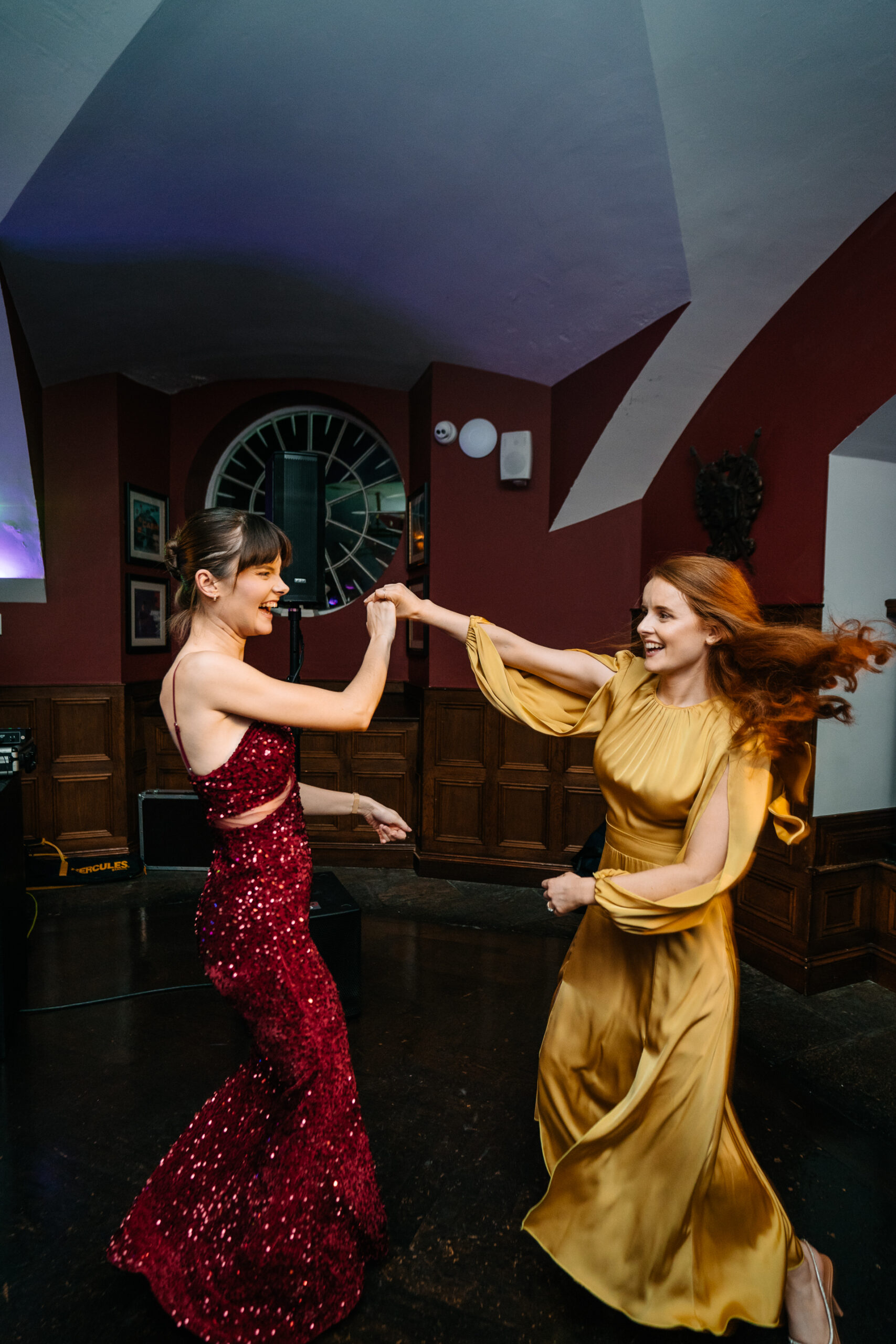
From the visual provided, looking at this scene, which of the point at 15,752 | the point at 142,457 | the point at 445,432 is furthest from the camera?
the point at 142,457

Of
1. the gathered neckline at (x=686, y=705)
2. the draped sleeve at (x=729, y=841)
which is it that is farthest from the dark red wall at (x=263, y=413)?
the draped sleeve at (x=729, y=841)

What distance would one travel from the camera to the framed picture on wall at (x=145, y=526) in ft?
15.8

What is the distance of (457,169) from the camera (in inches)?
111

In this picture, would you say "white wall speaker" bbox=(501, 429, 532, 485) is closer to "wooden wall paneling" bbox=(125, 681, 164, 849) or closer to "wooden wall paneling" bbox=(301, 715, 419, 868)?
"wooden wall paneling" bbox=(301, 715, 419, 868)

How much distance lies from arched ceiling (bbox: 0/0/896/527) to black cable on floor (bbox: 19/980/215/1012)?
3.24 m

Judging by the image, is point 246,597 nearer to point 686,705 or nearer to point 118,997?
point 686,705

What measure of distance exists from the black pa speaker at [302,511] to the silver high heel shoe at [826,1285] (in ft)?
7.66


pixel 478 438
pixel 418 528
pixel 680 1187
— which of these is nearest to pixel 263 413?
pixel 418 528

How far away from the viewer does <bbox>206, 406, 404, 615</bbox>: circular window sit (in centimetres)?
543

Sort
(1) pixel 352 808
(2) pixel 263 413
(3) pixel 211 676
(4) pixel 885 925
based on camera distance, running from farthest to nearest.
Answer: (2) pixel 263 413, (4) pixel 885 925, (1) pixel 352 808, (3) pixel 211 676

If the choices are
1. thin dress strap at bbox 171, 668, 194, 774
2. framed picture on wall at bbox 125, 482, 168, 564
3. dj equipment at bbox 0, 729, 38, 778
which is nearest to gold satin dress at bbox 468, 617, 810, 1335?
thin dress strap at bbox 171, 668, 194, 774

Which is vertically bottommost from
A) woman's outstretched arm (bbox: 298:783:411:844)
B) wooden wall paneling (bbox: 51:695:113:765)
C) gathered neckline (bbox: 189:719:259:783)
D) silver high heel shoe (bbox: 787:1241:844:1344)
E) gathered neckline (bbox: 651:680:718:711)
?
silver high heel shoe (bbox: 787:1241:844:1344)

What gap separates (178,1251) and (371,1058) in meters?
1.10

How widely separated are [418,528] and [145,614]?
6.55 feet
